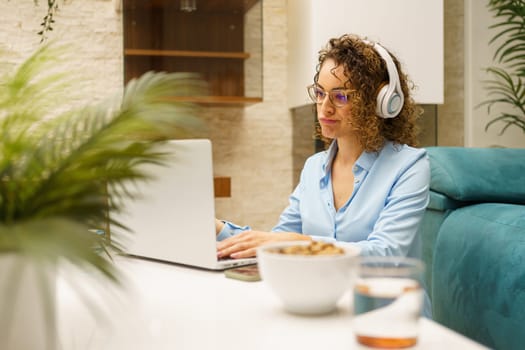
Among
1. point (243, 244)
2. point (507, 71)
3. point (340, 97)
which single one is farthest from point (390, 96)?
point (507, 71)

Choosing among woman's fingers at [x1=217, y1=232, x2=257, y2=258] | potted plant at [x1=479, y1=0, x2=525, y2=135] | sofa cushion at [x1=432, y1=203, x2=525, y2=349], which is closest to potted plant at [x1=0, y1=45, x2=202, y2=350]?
woman's fingers at [x1=217, y1=232, x2=257, y2=258]

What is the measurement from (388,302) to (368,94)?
1257 mm

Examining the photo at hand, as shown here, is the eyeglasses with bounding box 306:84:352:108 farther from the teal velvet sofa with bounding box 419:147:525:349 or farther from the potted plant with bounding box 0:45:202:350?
the potted plant with bounding box 0:45:202:350

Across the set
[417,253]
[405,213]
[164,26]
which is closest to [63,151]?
[405,213]

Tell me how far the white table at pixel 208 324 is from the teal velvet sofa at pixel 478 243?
2.95ft

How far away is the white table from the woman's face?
2.67ft

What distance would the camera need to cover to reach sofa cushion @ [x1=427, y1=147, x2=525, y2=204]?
2074 mm

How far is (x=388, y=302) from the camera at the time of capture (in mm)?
710

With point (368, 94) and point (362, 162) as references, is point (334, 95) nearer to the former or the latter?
point (368, 94)

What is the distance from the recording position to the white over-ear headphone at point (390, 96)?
1840 millimetres

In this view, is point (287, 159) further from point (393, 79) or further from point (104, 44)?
point (393, 79)

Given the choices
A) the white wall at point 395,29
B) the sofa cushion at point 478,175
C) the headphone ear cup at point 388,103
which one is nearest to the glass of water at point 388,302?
the headphone ear cup at point 388,103

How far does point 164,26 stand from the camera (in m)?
3.13

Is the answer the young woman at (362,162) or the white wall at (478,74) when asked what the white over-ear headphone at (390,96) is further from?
the white wall at (478,74)
